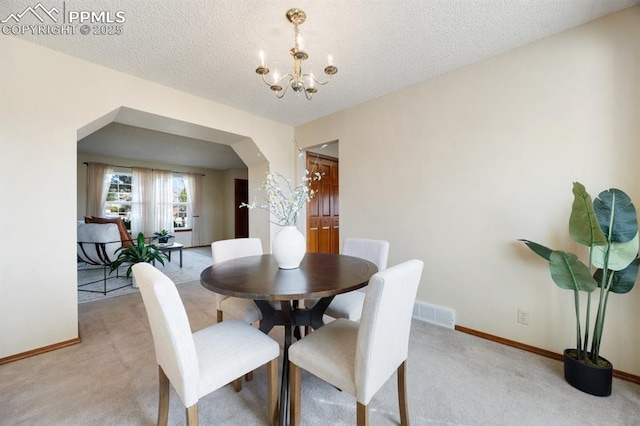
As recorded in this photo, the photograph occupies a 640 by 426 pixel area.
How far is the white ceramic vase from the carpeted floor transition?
787 mm

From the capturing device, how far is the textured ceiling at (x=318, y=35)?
1640 mm

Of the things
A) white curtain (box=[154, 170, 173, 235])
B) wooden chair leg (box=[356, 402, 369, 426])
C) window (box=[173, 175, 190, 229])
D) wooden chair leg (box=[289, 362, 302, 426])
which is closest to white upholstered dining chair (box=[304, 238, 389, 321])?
wooden chair leg (box=[289, 362, 302, 426])

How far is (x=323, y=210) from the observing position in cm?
439

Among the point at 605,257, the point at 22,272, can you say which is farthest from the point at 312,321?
the point at 22,272

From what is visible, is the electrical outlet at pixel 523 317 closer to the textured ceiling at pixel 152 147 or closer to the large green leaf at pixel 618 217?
the large green leaf at pixel 618 217

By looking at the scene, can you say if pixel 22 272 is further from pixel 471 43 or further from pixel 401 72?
pixel 471 43

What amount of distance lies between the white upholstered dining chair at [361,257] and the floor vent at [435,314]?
0.82 metres

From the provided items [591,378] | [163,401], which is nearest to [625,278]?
[591,378]

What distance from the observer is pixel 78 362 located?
6.22 ft

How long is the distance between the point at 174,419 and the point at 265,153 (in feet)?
9.72

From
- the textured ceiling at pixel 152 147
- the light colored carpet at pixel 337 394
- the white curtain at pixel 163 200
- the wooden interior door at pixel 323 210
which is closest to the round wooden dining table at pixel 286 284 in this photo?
the light colored carpet at pixel 337 394

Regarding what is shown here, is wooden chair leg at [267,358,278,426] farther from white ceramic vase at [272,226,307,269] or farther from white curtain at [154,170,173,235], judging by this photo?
white curtain at [154,170,173,235]

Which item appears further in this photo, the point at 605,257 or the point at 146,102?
the point at 146,102

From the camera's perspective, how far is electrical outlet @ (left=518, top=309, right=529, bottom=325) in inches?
80.9
